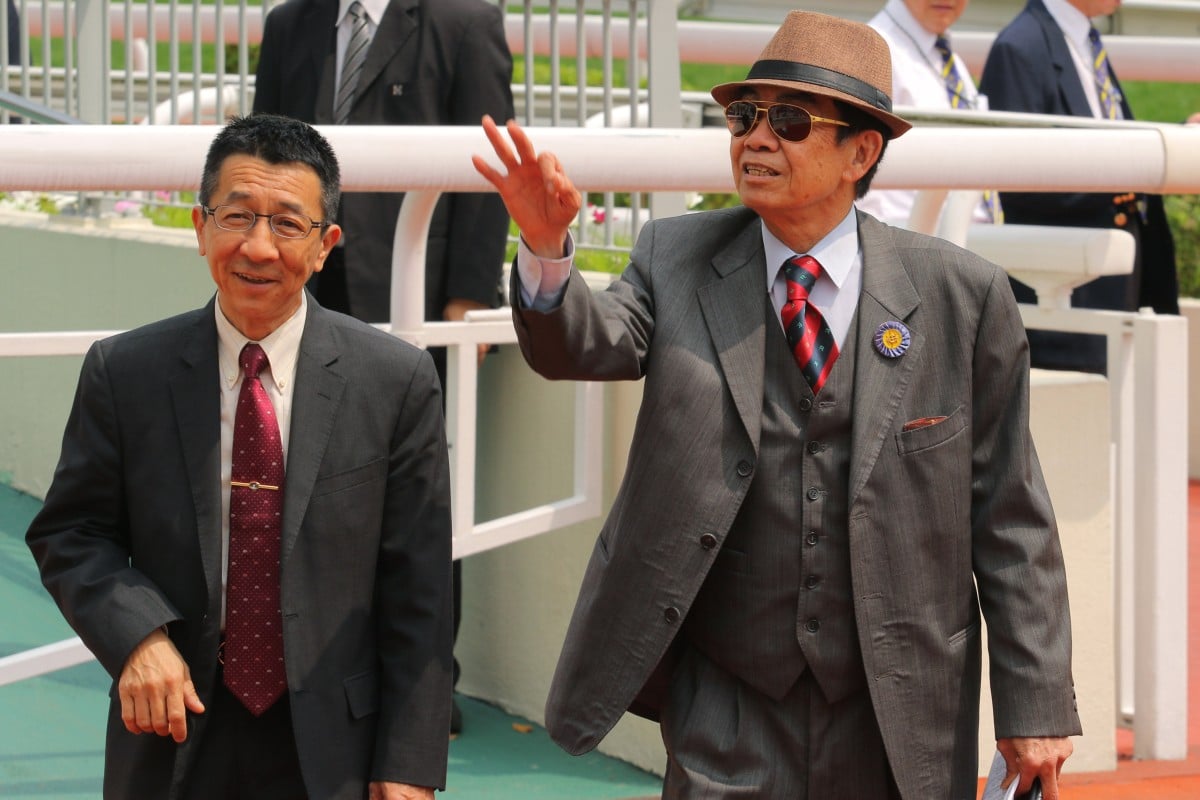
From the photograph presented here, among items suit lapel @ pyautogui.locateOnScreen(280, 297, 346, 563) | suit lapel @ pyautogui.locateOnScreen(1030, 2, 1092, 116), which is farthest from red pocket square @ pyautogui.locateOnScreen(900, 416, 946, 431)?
suit lapel @ pyautogui.locateOnScreen(1030, 2, 1092, 116)

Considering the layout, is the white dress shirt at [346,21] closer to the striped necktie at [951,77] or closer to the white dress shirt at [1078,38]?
the striped necktie at [951,77]

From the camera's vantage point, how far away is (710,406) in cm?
289

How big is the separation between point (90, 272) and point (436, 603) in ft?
10.6

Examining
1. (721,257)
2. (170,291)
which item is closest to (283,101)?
(170,291)

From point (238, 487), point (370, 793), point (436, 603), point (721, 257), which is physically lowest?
point (370, 793)

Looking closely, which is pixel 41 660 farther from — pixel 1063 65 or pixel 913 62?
pixel 1063 65

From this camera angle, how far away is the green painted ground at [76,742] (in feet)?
12.8

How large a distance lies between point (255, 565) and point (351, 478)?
7.5 inches

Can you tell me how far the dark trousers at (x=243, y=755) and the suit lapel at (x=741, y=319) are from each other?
0.82 metres

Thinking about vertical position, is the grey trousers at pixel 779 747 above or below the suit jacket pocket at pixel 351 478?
below

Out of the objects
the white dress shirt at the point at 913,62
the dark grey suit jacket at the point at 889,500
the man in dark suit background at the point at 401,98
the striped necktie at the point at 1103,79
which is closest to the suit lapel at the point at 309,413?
the dark grey suit jacket at the point at 889,500

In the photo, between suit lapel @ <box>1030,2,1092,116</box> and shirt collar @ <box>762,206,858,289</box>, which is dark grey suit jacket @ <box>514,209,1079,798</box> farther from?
suit lapel @ <box>1030,2,1092,116</box>

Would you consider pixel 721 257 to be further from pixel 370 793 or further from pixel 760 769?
pixel 370 793

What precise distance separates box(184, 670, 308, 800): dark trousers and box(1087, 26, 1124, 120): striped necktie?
3940 millimetres
